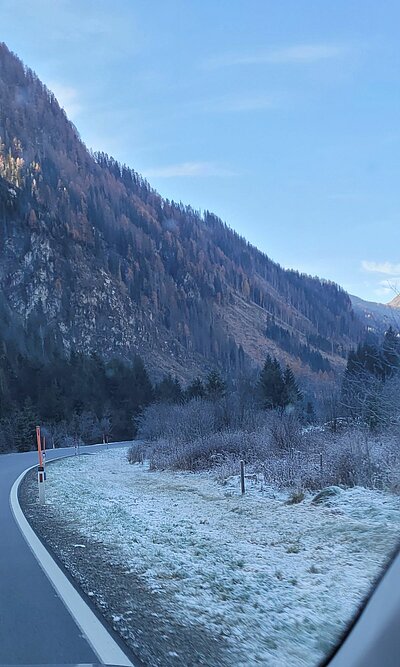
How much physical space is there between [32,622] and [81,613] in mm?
421

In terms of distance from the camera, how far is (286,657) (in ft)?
14.5

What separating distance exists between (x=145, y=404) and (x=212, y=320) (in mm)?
94176

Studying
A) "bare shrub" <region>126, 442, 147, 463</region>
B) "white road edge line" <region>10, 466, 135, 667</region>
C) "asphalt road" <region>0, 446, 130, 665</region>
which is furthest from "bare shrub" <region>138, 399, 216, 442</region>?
"asphalt road" <region>0, 446, 130, 665</region>

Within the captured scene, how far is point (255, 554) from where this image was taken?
8.46 m

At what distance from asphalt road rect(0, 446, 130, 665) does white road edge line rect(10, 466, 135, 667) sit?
55mm

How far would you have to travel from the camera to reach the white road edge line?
4.52 m

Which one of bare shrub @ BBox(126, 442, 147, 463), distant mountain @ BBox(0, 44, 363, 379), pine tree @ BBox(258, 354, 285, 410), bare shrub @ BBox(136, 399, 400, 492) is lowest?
bare shrub @ BBox(126, 442, 147, 463)

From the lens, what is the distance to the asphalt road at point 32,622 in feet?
15.2

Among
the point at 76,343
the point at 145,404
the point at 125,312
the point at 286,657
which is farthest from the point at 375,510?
the point at 125,312

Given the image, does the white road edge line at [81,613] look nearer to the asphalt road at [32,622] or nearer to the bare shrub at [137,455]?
the asphalt road at [32,622]

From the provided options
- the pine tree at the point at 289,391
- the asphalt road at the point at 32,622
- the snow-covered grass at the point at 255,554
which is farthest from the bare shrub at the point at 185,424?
the asphalt road at the point at 32,622

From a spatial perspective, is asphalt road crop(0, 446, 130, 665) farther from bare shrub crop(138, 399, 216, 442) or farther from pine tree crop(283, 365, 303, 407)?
pine tree crop(283, 365, 303, 407)

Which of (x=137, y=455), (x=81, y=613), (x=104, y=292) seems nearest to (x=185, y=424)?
(x=137, y=455)

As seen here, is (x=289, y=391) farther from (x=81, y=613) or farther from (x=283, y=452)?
(x=81, y=613)
